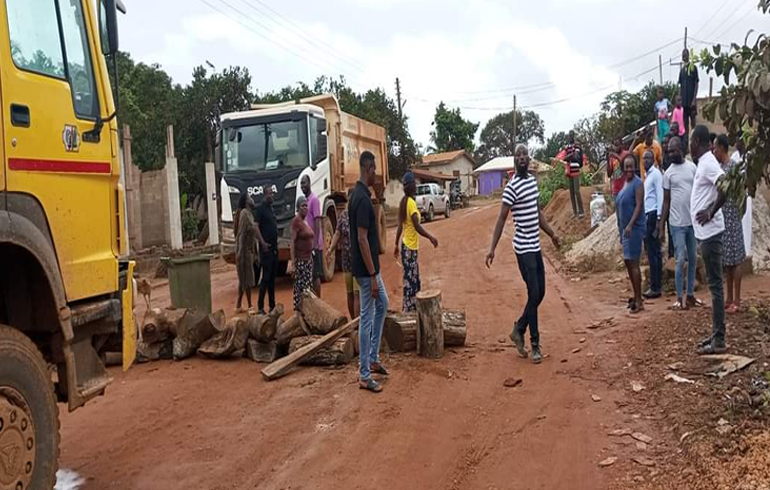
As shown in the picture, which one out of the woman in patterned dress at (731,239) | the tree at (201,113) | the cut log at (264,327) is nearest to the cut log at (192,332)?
the cut log at (264,327)

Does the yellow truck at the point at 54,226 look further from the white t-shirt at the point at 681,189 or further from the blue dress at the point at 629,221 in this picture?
the white t-shirt at the point at 681,189

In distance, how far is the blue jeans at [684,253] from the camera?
316 inches

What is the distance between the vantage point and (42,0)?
3768mm

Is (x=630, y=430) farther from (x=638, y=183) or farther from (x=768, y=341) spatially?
(x=638, y=183)

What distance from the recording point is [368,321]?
6.22 m

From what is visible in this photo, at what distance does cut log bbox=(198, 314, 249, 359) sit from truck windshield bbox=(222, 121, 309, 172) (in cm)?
544

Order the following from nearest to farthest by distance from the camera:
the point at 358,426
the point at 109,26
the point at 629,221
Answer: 1. the point at 109,26
2. the point at 358,426
3. the point at 629,221

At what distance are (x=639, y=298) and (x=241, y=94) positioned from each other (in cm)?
2376

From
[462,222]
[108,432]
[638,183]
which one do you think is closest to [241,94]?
[462,222]

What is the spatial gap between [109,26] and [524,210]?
4.33m

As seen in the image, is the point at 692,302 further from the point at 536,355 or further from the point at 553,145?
the point at 553,145

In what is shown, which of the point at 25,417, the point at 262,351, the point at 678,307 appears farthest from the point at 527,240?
the point at 25,417

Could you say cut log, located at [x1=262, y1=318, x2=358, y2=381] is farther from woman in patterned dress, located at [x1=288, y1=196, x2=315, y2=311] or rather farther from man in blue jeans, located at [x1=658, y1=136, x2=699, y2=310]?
man in blue jeans, located at [x1=658, y1=136, x2=699, y2=310]

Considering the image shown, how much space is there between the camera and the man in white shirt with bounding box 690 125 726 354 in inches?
236
